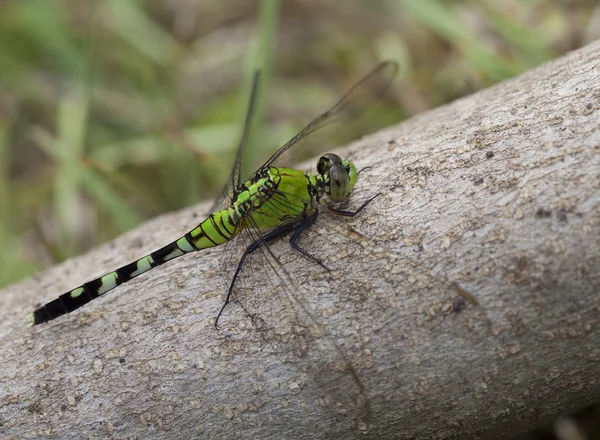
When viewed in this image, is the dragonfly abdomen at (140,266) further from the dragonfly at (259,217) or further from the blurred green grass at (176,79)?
the blurred green grass at (176,79)

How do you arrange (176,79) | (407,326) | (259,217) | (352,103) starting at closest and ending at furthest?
(407,326) → (259,217) → (352,103) → (176,79)

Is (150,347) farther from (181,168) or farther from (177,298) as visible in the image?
(181,168)

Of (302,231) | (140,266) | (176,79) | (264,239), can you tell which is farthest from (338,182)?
(176,79)

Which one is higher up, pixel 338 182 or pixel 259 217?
pixel 259 217

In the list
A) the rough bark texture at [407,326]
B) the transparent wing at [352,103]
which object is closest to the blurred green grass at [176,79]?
the transparent wing at [352,103]

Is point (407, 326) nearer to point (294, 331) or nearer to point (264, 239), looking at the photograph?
point (294, 331)

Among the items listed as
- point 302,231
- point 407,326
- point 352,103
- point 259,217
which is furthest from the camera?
point 352,103
